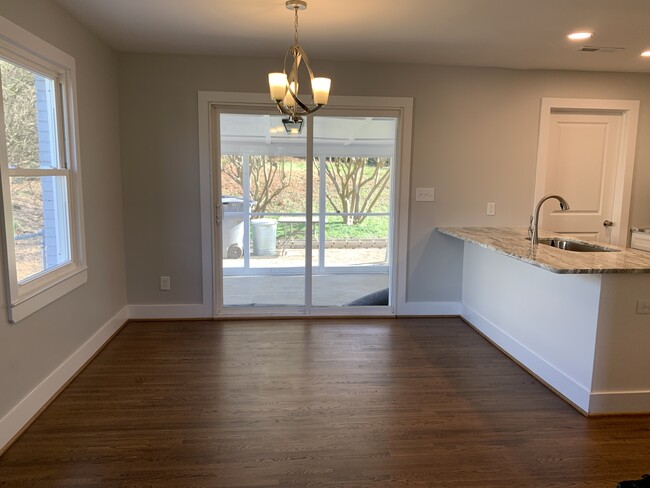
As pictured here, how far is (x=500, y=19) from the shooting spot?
9.80 ft

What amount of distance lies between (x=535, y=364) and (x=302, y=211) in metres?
2.36

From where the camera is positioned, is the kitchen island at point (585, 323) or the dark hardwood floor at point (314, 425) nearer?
the dark hardwood floor at point (314, 425)

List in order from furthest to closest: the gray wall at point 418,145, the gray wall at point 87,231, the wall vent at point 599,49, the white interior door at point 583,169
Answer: the white interior door at point 583,169
the gray wall at point 418,145
the wall vent at point 599,49
the gray wall at point 87,231

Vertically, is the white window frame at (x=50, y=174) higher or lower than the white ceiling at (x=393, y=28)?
lower

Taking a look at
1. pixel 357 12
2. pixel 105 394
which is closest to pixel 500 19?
pixel 357 12

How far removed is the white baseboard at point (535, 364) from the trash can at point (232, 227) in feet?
7.56

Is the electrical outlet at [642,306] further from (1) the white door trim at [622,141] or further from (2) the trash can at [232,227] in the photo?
(2) the trash can at [232,227]

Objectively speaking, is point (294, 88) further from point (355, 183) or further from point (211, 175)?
point (355, 183)

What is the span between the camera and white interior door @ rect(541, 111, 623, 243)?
4.39 metres

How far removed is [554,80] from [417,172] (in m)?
1.53

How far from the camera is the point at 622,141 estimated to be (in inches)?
174

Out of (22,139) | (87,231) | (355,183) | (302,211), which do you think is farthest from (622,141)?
(22,139)

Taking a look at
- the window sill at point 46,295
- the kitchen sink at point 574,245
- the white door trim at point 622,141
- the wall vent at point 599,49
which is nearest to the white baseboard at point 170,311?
the window sill at point 46,295

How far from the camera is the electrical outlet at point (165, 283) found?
427 cm
